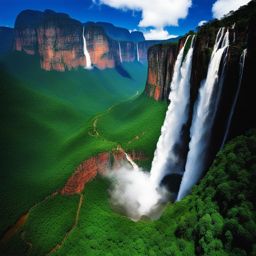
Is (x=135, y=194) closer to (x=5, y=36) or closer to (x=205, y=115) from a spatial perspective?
(x=205, y=115)

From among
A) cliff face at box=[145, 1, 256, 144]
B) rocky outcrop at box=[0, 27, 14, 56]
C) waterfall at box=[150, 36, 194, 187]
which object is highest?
rocky outcrop at box=[0, 27, 14, 56]

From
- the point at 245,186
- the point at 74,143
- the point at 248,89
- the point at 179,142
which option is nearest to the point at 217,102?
the point at 248,89

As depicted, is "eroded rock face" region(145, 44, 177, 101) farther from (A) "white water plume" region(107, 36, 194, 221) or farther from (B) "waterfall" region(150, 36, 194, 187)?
(B) "waterfall" region(150, 36, 194, 187)

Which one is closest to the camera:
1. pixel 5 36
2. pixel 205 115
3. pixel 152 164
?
pixel 205 115

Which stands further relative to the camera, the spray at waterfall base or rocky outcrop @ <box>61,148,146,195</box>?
rocky outcrop @ <box>61,148,146,195</box>

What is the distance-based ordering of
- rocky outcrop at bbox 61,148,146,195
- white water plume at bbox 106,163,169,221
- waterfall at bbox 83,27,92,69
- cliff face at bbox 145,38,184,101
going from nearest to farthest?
white water plume at bbox 106,163,169,221 → rocky outcrop at bbox 61,148,146,195 → cliff face at bbox 145,38,184,101 → waterfall at bbox 83,27,92,69

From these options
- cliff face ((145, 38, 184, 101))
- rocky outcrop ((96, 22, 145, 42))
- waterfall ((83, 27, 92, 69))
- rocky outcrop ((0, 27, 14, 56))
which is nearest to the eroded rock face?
cliff face ((145, 38, 184, 101))

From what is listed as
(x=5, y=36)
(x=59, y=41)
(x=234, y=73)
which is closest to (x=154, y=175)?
(x=234, y=73)
